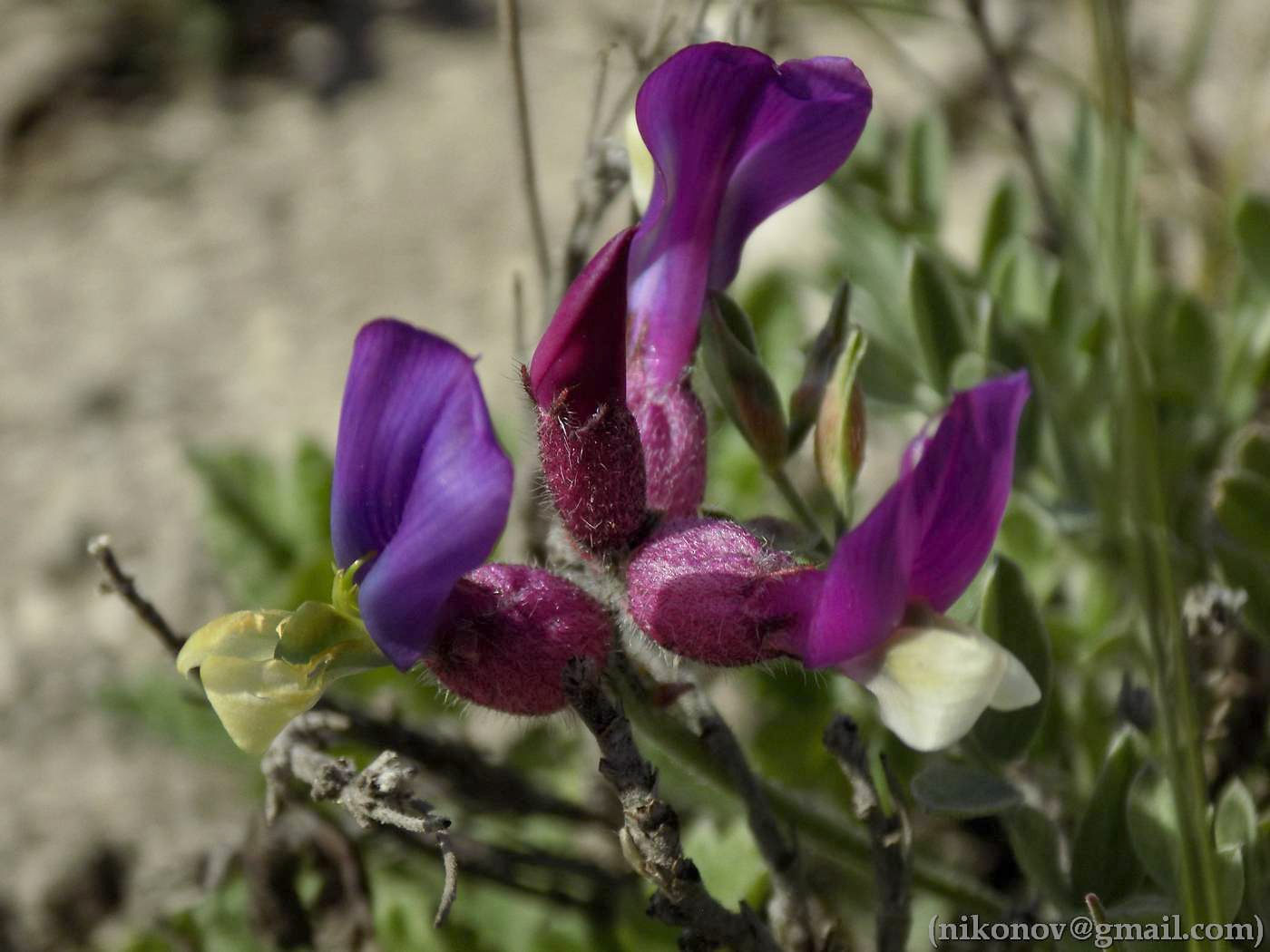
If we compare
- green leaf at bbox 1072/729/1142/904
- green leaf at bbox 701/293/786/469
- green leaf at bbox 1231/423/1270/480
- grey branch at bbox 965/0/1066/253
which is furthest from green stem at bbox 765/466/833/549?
grey branch at bbox 965/0/1066/253

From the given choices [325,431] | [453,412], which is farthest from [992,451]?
[325,431]

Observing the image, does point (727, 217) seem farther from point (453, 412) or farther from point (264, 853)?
point (264, 853)

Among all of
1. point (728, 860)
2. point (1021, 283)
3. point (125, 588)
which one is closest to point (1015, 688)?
point (728, 860)

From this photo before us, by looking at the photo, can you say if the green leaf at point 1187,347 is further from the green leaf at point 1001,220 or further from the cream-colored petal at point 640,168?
the cream-colored petal at point 640,168

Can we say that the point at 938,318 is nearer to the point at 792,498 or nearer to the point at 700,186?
the point at 792,498

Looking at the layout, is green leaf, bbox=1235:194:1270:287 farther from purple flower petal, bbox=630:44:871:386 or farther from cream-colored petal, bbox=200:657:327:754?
cream-colored petal, bbox=200:657:327:754

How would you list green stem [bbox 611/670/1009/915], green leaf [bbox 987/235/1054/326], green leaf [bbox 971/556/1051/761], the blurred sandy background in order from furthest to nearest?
the blurred sandy background, green leaf [bbox 987/235/1054/326], green leaf [bbox 971/556/1051/761], green stem [bbox 611/670/1009/915]

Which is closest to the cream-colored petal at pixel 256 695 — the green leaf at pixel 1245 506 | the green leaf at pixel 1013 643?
the green leaf at pixel 1013 643
